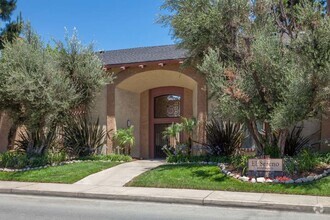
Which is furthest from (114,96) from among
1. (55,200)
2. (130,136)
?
(55,200)

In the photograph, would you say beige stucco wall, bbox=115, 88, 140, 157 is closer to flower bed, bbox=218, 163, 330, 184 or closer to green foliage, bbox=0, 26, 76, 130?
green foliage, bbox=0, 26, 76, 130

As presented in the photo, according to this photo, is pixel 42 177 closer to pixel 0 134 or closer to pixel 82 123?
pixel 82 123

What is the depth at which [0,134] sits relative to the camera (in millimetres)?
21172

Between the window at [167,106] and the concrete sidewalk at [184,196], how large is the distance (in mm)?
10968

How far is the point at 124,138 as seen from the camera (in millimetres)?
19672

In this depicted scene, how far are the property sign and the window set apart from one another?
34.4 ft

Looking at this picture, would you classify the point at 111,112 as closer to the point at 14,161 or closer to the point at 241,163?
the point at 14,161

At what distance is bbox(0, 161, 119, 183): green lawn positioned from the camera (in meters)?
13.2

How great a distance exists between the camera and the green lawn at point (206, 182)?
1058cm

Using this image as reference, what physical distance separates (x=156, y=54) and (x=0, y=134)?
9224mm

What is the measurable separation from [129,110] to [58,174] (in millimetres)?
8610

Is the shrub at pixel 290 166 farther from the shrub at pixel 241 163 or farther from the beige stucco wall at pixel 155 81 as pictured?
the beige stucco wall at pixel 155 81

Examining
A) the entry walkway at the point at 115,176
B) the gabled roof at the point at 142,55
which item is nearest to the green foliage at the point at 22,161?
the entry walkway at the point at 115,176

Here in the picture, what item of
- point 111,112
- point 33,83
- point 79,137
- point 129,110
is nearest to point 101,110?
point 111,112
